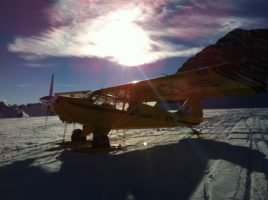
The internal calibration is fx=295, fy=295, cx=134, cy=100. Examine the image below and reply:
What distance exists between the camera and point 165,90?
11820 mm

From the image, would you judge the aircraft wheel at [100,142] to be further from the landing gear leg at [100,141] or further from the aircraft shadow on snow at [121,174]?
the aircraft shadow on snow at [121,174]

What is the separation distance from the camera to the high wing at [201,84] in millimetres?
9302

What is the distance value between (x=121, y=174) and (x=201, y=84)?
19.3 feet

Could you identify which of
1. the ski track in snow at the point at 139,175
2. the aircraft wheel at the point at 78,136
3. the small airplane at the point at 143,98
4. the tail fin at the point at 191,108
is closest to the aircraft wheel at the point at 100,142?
the small airplane at the point at 143,98

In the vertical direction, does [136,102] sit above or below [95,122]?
above

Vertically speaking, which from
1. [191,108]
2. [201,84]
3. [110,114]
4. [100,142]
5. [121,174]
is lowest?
[121,174]

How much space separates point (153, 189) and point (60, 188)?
1531 millimetres

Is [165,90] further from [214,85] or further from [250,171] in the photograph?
[250,171]

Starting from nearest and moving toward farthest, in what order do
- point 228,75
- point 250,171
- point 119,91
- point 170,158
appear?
point 250,171 → point 170,158 → point 228,75 → point 119,91

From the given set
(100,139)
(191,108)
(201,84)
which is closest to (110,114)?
(100,139)

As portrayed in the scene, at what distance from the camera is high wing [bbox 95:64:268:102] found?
930 centimetres

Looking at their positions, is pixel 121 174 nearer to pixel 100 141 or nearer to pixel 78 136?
pixel 100 141

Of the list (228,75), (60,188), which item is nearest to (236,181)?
(60,188)

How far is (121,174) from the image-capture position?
19.3ft
